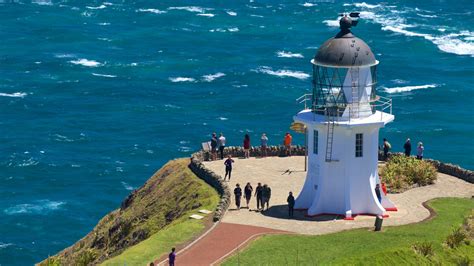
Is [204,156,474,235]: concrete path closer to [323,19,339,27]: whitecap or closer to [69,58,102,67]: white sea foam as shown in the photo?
[69,58,102,67]: white sea foam

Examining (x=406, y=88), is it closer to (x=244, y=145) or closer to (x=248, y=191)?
(x=244, y=145)

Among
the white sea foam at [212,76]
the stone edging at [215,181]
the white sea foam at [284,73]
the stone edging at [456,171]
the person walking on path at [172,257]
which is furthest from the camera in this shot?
the white sea foam at [212,76]

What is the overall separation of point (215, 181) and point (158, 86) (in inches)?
2609

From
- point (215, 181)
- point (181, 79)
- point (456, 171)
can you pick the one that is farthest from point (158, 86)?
point (215, 181)

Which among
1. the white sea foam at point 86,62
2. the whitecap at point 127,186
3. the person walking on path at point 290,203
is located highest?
the person walking on path at point 290,203

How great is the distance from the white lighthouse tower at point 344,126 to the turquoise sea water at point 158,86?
30906 millimetres

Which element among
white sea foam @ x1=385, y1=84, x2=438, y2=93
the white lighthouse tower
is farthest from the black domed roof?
white sea foam @ x1=385, y1=84, x2=438, y2=93

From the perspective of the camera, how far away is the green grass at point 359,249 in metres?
55.7

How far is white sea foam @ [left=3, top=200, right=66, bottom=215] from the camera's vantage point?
97.9 m

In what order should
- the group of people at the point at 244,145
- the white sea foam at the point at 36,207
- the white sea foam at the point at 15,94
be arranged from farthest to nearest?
1. the white sea foam at the point at 15,94
2. the white sea foam at the point at 36,207
3. the group of people at the point at 244,145

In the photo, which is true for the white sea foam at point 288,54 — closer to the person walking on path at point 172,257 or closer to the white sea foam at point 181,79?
the white sea foam at point 181,79

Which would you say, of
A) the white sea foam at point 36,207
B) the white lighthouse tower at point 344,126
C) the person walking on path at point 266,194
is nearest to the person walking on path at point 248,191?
the person walking on path at point 266,194

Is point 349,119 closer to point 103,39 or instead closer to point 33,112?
point 33,112

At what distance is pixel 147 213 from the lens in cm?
7050
